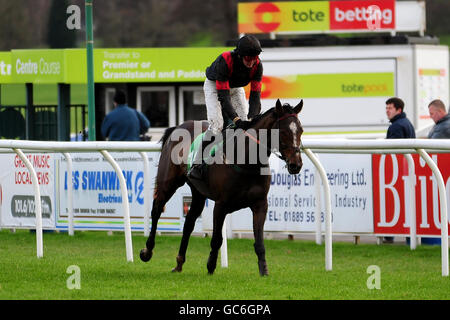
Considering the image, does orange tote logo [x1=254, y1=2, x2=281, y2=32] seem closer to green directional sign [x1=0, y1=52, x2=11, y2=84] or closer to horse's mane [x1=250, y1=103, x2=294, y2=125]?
green directional sign [x1=0, y1=52, x2=11, y2=84]

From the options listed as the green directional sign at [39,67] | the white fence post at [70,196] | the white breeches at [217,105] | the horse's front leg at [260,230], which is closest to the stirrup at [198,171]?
the white breeches at [217,105]

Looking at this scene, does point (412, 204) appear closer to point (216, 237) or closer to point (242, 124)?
point (216, 237)

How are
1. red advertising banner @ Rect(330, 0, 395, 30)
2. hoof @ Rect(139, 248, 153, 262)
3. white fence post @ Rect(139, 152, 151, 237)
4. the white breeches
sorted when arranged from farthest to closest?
red advertising banner @ Rect(330, 0, 395, 30), white fence post @ Rect(139, 152, 151, 237), hoof @ Rect(139, 248, 153, 262), the white breeches

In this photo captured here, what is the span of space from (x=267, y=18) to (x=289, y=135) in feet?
49.0

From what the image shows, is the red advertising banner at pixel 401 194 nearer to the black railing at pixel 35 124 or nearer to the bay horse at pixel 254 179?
the bay horse at pixel 254 179

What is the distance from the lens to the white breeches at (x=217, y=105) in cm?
951

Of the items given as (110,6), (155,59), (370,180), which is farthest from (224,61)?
(110,6)

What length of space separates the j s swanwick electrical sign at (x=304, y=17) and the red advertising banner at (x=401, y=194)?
10.8m

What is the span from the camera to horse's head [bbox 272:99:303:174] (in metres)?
8.48

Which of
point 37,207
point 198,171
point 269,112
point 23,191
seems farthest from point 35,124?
point 269,112

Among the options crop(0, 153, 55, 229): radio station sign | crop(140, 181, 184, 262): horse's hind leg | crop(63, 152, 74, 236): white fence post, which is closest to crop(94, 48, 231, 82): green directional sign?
crop(0, 153, 55, 229): radio station sign

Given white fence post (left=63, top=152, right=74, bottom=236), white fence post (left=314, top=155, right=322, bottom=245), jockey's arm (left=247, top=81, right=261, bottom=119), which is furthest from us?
white fence post (left=63, top=152, right=74, bottom=236)

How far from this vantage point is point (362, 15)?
76.3 ft

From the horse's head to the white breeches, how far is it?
34.4 inches
